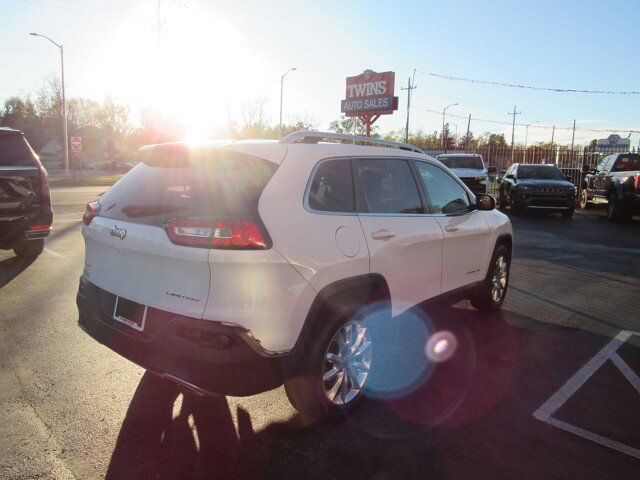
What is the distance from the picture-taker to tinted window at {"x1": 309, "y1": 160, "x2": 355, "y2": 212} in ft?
9.70

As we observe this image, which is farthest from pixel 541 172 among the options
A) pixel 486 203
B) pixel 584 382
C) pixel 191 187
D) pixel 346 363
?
pixel 191 187

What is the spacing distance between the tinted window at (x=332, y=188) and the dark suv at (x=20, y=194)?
5.16 metres

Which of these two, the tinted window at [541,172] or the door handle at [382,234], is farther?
the tinted window at [541,172]

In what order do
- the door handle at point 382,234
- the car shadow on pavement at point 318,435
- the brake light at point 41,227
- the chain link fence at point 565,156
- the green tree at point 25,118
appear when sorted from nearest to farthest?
the car shadow on pavement at point 318,435 → the door handle at point 382,234 → the brake light at point 41,227 → the chain link fence at point 565,156 → the green tree at point 25,118

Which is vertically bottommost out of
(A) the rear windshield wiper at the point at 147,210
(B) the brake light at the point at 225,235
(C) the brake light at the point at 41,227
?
(C) the brake light at the point at 41,227

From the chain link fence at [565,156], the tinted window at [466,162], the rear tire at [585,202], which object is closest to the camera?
the tinted window at [466,162]

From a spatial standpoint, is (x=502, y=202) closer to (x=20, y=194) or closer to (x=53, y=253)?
(x=53, y=253)

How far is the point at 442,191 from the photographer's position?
14.3 feet

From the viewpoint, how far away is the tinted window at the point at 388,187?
3.41m

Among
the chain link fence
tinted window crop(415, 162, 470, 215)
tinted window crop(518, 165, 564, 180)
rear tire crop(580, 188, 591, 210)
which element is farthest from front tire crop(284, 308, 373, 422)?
the chain link fence

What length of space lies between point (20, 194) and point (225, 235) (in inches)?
208

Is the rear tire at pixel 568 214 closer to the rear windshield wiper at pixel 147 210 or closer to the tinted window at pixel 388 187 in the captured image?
the tinted window at pixel 388 187

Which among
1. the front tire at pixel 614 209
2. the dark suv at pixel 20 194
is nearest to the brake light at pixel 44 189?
the dark suv at pixel 20 194

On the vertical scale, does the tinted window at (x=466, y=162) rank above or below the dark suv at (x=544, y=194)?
above
